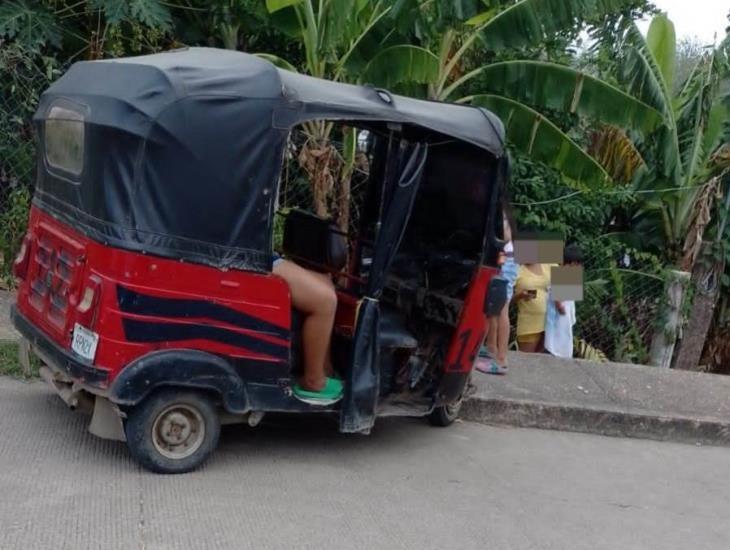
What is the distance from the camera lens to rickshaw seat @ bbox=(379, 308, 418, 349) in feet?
19.0

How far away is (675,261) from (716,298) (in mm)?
604

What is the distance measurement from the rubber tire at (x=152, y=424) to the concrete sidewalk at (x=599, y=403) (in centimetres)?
248

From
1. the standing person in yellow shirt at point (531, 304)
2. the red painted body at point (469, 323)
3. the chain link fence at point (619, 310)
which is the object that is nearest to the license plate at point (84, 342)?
the red painted body at point (469, 323)

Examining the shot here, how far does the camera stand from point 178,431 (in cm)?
511

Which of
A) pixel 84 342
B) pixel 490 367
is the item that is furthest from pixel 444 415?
pixel 84 342

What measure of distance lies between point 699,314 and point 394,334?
18.2ft

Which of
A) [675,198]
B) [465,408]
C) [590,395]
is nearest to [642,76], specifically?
[675,198]

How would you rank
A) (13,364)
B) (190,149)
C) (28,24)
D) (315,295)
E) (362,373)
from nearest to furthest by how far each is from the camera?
(190,149) < (315,295) < (362,373) < (13,364) < (28,24)

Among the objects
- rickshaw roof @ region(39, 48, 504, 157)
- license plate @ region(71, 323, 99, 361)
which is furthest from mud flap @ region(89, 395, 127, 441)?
rickshaw roof @ region(39, 48, 504, 157)

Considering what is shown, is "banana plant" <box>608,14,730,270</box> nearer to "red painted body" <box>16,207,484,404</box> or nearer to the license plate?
"red painted body" <box>16,207,484,404</box>

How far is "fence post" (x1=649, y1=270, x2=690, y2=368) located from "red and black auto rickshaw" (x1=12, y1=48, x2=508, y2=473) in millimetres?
4596

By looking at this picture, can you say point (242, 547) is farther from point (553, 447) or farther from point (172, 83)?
point (553, 447)

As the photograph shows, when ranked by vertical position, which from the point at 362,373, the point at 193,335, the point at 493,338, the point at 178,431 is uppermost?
the point at 193,335

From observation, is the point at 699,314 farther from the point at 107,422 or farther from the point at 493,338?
the point at 107,422
